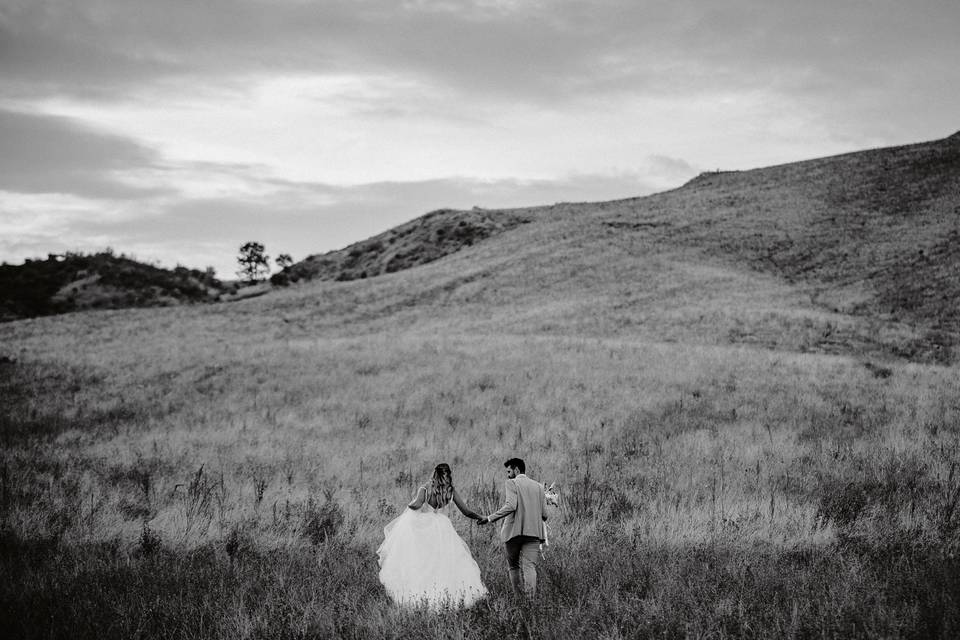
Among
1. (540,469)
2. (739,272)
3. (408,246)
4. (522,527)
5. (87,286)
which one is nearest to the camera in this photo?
(522,527)

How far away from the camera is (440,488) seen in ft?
16.7

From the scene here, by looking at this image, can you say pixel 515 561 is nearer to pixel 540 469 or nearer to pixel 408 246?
pixel 540 469

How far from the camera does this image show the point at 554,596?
15.6 feet

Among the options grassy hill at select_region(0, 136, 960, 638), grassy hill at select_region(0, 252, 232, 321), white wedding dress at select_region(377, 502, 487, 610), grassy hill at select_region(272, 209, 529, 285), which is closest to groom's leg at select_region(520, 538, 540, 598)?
grassy hill at select_region(0, 136, 960, 638)

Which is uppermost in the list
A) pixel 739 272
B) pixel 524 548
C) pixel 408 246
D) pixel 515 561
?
pixel 408 246

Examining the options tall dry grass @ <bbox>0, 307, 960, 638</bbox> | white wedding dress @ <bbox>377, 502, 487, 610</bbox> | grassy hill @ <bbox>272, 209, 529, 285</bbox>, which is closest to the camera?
tall dry grass @ <bbox>0, 307, 960, 638</bbox>

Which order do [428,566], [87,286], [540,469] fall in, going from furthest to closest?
[87,286], [540,469], [428,566]

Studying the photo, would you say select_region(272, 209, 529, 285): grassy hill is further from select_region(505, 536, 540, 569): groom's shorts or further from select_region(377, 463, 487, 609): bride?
select_region(505, 536, 540, 569): groom's shorts

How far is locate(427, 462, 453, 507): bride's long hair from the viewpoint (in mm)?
5051

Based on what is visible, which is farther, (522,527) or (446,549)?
(522,527)

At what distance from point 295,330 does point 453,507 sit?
29089mm

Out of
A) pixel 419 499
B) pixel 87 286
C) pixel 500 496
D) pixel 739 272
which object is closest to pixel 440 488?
pixel 419 499

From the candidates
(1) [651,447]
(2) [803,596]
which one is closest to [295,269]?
(1) [651,447]

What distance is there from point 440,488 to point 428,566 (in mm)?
689
